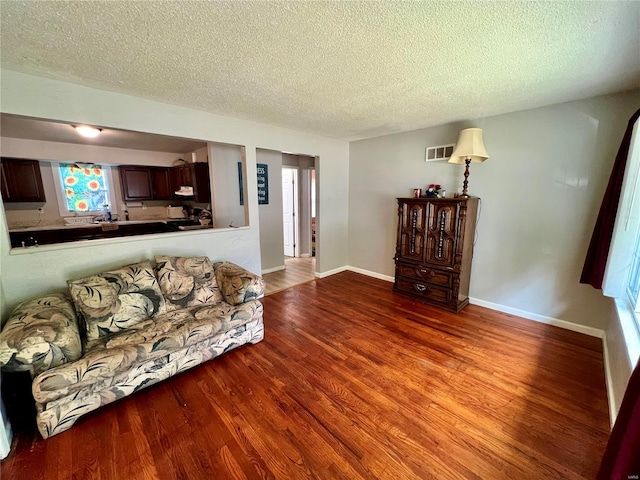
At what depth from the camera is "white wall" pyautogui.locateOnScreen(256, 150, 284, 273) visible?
4582mm

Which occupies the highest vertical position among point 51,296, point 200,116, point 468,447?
point 200,116

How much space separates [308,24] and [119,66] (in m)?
1.46

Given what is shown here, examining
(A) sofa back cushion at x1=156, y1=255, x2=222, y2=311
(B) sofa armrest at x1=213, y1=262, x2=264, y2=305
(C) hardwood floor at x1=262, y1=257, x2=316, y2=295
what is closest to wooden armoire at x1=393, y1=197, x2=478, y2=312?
(C) hardwood floor at x1=262, y1=257, x2=316, y2=295

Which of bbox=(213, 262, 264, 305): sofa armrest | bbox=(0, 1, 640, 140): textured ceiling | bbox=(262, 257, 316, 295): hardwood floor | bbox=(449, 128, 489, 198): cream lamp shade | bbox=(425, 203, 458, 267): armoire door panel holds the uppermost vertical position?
bbox=(0, 1, 640, 140): textured ceiling

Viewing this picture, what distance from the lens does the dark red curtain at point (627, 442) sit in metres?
0.86

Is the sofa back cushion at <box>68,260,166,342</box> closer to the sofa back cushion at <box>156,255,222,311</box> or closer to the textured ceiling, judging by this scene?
the sofa back cushion at <box>156,255,222,311</box>

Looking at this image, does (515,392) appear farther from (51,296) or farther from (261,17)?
(51,296)

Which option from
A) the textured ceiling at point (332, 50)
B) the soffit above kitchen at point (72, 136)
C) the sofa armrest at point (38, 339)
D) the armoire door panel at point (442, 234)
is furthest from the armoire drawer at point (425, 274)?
the sofa armrest at point (38, 339)

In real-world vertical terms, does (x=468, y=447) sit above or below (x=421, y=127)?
below

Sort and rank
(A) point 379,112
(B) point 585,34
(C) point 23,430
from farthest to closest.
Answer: (A) point 379,112
(C) point 23,430
(B) point 585,34

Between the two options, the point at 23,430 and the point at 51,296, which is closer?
the point at 23,430

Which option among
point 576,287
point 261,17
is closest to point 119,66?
point 261,17

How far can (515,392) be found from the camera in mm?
1898

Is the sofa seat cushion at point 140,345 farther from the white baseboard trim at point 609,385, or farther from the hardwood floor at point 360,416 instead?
the white baseboard trim at point 609,385
